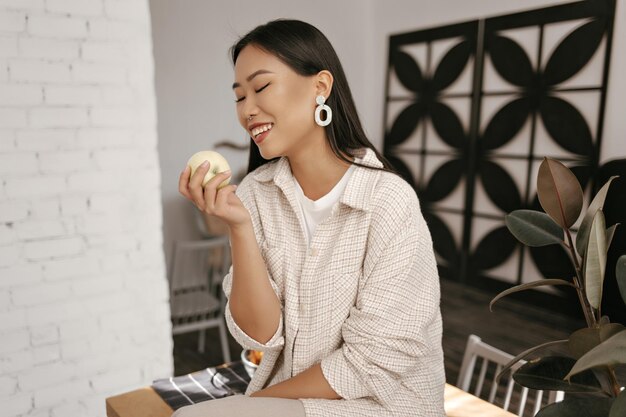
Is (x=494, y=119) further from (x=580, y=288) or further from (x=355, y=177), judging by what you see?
(x=580, y=288)

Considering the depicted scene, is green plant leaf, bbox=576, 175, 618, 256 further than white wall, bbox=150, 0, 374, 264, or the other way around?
white wall, bbox=150, 0, 374, 264

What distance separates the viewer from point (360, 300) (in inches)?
37.2

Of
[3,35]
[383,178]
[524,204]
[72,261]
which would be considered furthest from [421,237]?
[524,204]

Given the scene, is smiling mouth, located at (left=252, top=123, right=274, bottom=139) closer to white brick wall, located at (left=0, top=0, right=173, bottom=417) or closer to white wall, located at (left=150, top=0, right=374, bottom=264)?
white brick wall, located at (left=0, top=0, right=173, bottom=417)

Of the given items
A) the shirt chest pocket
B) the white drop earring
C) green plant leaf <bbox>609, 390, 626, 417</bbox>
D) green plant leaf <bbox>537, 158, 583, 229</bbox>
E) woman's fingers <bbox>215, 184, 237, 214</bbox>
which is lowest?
the shirt chest pocket

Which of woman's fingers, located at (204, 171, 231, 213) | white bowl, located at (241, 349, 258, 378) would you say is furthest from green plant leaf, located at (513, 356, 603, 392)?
white bowl, located at (241, 349, 258, 378)

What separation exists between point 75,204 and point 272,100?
923 mm

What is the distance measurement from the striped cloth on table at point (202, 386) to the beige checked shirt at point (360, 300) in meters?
0.12

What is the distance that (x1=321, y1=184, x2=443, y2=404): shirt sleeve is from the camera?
0.90 m

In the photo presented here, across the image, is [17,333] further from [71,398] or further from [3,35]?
[3,35]

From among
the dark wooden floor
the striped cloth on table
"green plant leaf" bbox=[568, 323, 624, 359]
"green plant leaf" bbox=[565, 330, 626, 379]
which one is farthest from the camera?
the dark wooden floor

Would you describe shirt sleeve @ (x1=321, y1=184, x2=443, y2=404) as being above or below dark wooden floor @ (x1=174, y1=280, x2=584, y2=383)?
above

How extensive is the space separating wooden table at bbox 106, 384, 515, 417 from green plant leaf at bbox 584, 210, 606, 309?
59 cm

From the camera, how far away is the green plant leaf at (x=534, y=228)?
0.69 m
